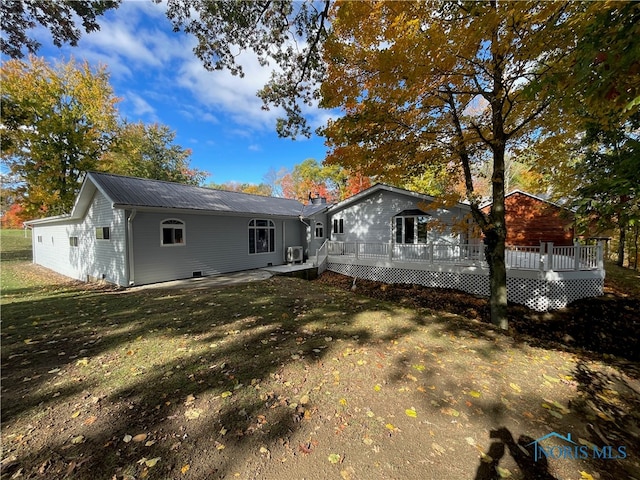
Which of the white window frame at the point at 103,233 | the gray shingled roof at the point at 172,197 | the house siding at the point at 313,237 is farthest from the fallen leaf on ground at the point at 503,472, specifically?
the house siding at the point at 313,237

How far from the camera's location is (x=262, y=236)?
14.2 m

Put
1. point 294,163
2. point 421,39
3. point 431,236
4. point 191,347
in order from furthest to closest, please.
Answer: point 294,163
point 431,236
point 421,39
point 191,347

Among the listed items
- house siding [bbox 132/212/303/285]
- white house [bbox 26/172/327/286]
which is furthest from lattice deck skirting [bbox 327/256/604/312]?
house siding [bbox 132/212/303/285]

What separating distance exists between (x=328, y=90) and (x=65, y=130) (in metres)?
19.9

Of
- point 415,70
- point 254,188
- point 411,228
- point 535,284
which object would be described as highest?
point 254,188

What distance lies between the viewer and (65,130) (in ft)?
54.5

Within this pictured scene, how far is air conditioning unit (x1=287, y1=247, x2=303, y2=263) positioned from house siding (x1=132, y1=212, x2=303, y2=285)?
1.63 feet

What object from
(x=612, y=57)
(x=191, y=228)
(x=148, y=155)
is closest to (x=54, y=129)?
(x=148, y=155)

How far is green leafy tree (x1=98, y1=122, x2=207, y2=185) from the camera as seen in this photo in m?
19.8

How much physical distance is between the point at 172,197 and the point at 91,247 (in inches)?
171

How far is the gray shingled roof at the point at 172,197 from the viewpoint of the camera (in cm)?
957

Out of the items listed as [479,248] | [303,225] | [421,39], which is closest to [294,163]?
[303,225]

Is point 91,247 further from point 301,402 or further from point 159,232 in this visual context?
point 301,402

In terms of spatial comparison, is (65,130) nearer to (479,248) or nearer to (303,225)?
(303,225)
